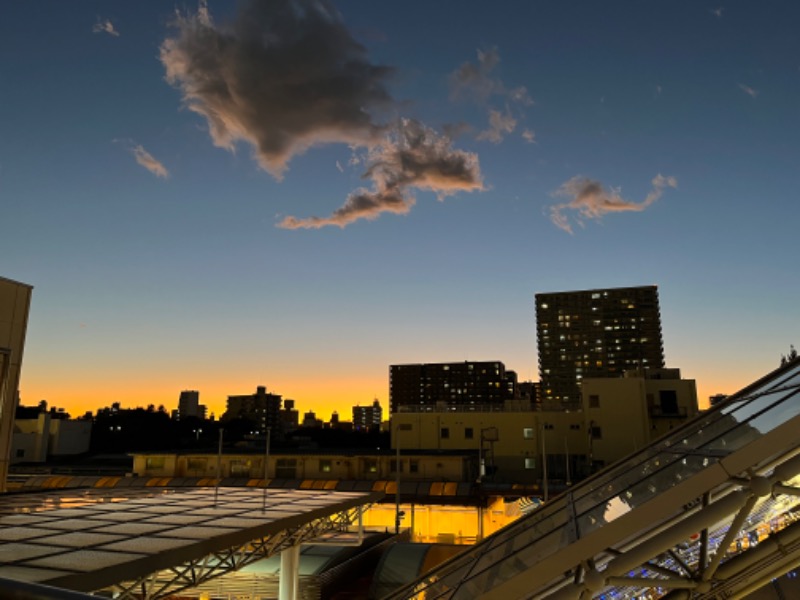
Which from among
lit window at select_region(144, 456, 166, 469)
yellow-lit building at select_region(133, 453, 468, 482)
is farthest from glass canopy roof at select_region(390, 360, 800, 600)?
lit window at select_region(144, 456, 166, 469)

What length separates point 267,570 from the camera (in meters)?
24.4

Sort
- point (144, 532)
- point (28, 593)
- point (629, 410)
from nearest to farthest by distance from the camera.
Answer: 1. point (28, 593)
2. point (144, 532)
3. point (629, 410)

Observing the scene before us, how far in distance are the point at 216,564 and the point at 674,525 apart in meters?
15.6

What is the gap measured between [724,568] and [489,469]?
171 feet

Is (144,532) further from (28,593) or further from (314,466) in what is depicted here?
(314,466)

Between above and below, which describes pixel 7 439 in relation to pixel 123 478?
above

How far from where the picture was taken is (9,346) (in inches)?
707

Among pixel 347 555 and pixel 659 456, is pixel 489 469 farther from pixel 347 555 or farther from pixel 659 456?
pixel 659 456

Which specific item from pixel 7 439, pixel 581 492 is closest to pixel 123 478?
pixel 7 439

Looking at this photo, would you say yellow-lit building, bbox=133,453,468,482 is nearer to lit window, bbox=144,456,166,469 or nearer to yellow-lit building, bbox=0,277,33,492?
lit window, bbox=144,456,166,469

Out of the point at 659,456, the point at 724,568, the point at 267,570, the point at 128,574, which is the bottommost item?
the point at 267,570

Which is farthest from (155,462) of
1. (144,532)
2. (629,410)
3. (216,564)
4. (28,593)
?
(28,593)

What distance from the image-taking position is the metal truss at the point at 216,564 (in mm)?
12164

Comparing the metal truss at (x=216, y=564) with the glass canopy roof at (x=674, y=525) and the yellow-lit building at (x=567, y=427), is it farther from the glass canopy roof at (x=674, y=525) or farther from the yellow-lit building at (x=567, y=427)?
the yellow-lit building at (x=567, y=427)
